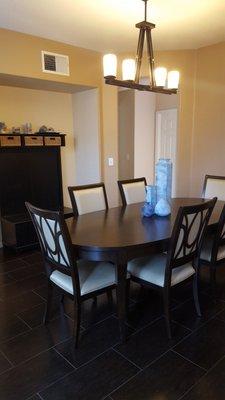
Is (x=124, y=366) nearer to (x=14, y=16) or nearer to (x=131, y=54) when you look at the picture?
(x=14, y=16)

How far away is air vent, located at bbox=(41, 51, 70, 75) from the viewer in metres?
3.65

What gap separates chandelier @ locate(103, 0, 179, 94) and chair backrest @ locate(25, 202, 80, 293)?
135 cm

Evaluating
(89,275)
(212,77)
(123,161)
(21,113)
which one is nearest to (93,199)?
(89,275)

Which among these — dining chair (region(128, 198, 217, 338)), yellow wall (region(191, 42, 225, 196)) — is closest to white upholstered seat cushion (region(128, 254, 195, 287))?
dining chair (region(128, 198, 217, 338))

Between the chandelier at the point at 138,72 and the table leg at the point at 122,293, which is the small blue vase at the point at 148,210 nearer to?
the table leg at the point at 122,293

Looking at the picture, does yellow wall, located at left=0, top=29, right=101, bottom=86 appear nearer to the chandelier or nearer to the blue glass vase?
the chandelier

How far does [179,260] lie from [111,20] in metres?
2.67

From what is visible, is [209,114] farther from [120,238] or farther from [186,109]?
[120,238]

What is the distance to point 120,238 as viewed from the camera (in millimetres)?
2086

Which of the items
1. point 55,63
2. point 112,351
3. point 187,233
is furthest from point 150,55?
point 112,351

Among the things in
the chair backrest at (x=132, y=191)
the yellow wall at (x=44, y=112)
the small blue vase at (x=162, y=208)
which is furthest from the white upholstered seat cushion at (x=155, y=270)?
the yellow wall at (x=44, y=112)

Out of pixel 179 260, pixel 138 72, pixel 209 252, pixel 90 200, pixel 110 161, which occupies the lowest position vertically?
pixel 209 252

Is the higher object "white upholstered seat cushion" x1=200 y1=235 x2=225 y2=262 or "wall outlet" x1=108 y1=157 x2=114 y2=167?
"wall outlet" x1=108 y1=157 x2=114 y2=167

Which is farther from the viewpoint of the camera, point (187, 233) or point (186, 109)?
point (186, 109)
